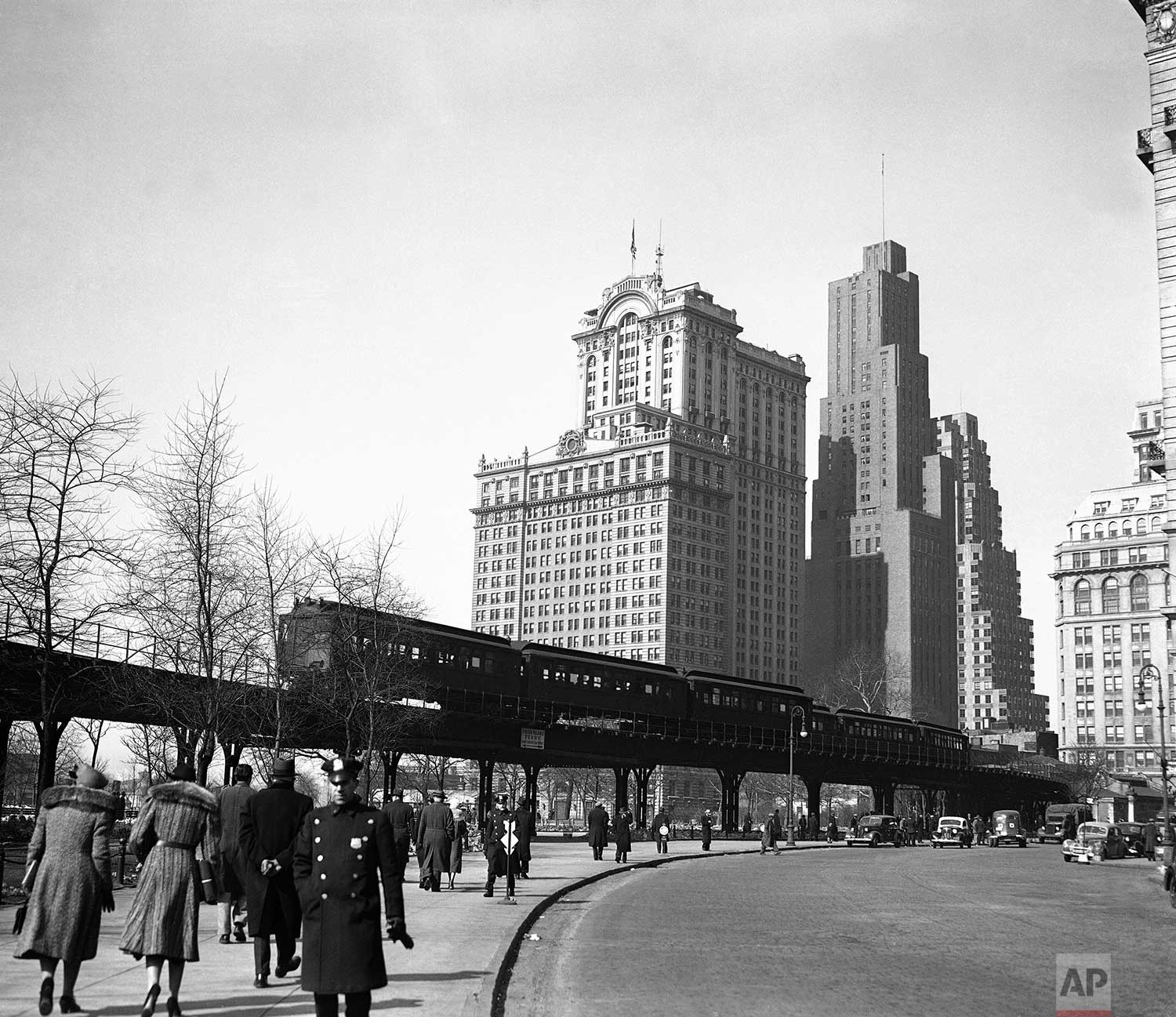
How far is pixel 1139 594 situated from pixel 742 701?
79.7 meters

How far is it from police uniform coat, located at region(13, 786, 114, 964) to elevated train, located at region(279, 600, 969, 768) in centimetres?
2256

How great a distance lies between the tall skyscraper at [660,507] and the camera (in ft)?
545

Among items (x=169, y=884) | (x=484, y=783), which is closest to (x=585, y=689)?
(x=484, y=783)

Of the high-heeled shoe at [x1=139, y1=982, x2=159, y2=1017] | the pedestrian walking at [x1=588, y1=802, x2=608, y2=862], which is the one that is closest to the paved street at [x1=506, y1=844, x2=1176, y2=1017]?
the high-heeled shoe at [x1=139, y1=982, x2=159, y2=1017]

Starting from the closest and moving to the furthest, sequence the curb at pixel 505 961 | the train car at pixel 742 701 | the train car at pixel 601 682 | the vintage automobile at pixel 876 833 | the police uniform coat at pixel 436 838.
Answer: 1. the curb at pixel 505 961
2. the police uniform coat at pixel 436 838
3. the train car at pixel 601 682
4. the vintage automobile at pixel 876 833
5. the train car at pixel 742 701

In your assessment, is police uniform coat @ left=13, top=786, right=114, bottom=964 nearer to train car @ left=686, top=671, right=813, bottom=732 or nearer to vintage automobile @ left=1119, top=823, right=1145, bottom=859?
vintage automobile @ left=1119, top=823, right=1145, bottom=859

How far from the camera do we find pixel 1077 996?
11992mm

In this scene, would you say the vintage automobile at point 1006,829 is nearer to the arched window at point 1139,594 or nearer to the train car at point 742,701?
the train car at point 742,701

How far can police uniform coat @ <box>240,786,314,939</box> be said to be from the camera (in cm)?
1120

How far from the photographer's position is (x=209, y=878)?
11.7 meters

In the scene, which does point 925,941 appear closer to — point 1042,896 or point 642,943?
point 642,943

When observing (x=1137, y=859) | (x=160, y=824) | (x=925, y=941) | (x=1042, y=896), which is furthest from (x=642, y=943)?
(x=1137, y=859)

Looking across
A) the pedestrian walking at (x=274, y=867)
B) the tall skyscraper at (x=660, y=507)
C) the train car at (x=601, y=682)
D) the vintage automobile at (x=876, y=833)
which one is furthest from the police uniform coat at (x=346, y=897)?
the tall skyscraper at (x=660, y=507)

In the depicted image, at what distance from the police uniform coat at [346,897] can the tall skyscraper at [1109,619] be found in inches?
5263
